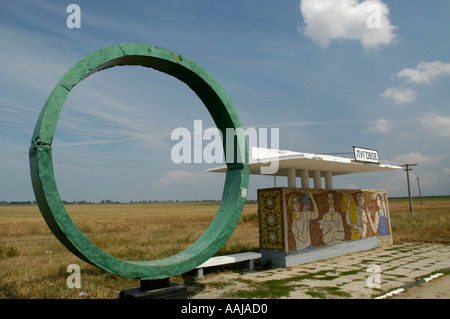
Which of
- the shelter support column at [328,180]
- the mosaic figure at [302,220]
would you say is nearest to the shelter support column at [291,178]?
the mosaic figure at [302,220]

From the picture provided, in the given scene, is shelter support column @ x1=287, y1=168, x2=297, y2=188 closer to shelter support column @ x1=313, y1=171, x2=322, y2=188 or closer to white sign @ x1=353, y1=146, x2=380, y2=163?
shelter support column @ x1=313, y1=171, x2=322, y2=188

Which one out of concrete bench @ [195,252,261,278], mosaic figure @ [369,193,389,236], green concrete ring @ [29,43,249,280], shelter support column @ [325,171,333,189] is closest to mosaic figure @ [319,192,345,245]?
shelter support column @ [325,171,333,189]

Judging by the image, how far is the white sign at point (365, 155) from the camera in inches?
464

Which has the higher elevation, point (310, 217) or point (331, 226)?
point (310, 217)

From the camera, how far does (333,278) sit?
8219mm

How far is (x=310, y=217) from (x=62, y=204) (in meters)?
8.37

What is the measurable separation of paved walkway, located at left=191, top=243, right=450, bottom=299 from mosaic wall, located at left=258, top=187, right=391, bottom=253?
2.76ft

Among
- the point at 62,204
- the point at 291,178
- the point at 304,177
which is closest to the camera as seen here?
the point at 62,204

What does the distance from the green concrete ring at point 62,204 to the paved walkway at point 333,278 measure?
164 centimetres

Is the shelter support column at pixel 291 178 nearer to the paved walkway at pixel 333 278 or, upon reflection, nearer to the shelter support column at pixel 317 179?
the shelter support column at pixel 317 179

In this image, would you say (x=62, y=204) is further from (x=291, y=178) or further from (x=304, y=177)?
(x=304, y=177)

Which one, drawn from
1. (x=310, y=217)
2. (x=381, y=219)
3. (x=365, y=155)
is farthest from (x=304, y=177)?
(x=381, y=219)

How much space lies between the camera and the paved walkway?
273 inches
